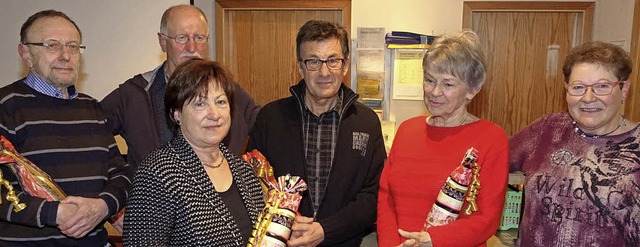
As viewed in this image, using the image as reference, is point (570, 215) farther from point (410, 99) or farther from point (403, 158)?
point (410, 99)

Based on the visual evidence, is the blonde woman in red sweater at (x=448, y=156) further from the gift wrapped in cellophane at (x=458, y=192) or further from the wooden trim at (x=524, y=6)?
the wooden trim at (x=524, y=6)

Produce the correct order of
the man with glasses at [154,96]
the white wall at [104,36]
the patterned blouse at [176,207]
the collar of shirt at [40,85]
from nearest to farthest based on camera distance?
1. the patterned blouse at [176,207]
2. the collar of shirt at [40,85]
3. the man with glasses at [154,96]
4. the white wall at [104,36]

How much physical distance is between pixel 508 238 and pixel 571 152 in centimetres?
97

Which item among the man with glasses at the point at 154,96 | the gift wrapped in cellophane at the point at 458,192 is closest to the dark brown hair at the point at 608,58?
the gift wrapped in cellophane at the point at 458,192

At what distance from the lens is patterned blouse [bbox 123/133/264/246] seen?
4.13 ft

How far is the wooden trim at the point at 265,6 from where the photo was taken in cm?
407

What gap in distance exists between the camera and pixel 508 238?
2365 mm

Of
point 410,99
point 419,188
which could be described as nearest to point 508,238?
point 419,188

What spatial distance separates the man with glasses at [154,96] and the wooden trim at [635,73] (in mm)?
2665

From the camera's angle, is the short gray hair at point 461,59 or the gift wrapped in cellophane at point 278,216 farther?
A: the short gray hair at point 461,59

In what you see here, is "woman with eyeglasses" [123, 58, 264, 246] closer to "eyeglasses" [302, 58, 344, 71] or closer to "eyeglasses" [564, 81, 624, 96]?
"eyeglasses" [302, 58, 344, 71]

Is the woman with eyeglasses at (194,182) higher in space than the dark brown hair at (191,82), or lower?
lower

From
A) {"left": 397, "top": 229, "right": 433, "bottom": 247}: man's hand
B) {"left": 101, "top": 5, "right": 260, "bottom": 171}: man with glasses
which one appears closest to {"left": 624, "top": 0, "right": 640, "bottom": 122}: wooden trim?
{"left": 397, "top": 229, "right": 433, "bottom": 247}: man's hand

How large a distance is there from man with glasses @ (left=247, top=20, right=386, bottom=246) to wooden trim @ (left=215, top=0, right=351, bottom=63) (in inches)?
91.1
